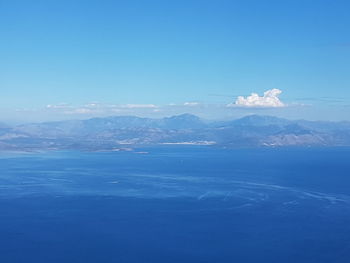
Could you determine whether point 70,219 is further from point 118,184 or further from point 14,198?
point 118,184

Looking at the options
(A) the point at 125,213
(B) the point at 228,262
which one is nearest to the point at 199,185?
(A) the point at 125,213

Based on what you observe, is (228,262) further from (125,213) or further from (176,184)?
(176,184)

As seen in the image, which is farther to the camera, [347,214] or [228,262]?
[347,214]

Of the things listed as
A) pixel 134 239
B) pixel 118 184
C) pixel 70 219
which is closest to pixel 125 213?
pixel 70 219

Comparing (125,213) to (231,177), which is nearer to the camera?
(125,213)

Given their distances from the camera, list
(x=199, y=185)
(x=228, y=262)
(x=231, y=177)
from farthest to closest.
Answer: (x=231, y=177)
(x=199, y=185)
(x=228, y=262)

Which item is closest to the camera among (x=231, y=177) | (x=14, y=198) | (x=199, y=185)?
(x=14, y=198)
